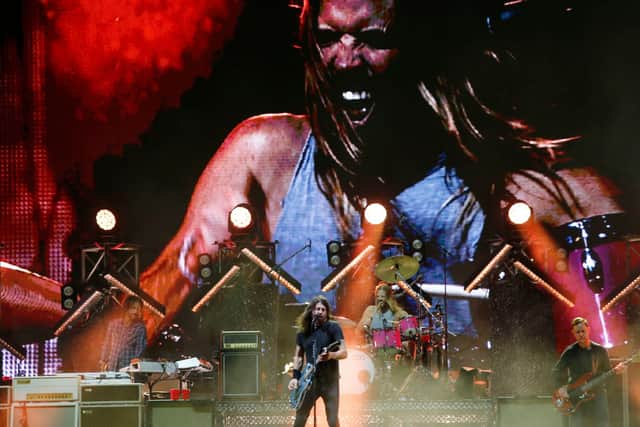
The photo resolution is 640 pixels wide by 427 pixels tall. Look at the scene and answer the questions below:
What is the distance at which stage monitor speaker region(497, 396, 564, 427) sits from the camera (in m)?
9.96

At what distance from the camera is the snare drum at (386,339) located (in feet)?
34.3

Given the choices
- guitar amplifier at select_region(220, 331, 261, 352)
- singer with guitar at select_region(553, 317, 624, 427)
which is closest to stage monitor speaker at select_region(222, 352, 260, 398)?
guitar amplifier at select_region(220, 331, 261, 352)

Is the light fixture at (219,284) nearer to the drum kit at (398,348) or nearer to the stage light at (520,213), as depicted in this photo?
the drum kit at (398,348)

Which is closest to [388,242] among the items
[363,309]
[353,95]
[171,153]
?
[363,309]

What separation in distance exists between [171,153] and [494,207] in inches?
172

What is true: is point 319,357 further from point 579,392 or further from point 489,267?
point 489,267

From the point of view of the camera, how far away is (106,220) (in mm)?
11750

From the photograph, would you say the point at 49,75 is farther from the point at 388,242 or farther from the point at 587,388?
the point at 587,388

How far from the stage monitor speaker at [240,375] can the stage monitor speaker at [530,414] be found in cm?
266

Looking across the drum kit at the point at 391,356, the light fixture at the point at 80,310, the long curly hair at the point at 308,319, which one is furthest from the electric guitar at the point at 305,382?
the light fixture at the point at 80,310

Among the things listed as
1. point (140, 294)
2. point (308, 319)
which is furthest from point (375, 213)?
point (308, 319)

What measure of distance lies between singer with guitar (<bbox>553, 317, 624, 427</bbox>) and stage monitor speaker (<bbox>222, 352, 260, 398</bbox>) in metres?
3.34

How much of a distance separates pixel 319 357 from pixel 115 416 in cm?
287

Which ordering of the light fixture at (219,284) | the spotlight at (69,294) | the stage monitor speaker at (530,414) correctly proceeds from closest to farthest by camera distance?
the stage monitor speaker at (530,414)
the light fixture at (219,284)
the spotlight at (69,294)
